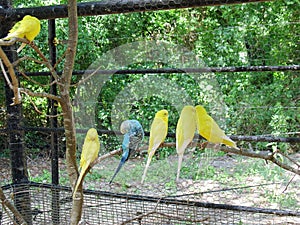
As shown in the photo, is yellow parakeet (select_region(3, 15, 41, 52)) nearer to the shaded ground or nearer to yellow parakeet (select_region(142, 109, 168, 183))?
yellow parakeet (select_region(142, 109, 168, 183))

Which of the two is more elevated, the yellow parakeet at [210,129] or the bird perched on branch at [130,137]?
the yellow parakeet at [210,129]

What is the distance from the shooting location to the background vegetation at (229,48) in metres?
3.09

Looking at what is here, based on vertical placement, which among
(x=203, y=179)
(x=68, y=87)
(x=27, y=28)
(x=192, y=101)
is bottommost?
(x=203, y=179)

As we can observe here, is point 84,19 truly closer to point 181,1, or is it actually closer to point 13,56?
point 13,56

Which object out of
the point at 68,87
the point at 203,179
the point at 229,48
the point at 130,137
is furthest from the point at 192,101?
the point at 68,87

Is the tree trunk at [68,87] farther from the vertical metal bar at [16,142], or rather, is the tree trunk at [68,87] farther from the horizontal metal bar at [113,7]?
the vertical metal bar at [16,142]

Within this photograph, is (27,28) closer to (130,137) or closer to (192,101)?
(130,137)

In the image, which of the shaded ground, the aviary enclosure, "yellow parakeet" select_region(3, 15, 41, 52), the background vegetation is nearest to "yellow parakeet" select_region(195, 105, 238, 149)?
"yellow parakeet" select_region(3, 15, 41, 52)

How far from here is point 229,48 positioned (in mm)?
3422

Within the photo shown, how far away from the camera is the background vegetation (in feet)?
10.2

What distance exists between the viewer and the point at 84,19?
317cm

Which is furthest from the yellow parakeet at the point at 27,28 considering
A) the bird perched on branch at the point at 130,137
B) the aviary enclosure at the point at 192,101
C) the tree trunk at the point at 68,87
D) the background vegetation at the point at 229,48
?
the background vegetation at the point at 229,48

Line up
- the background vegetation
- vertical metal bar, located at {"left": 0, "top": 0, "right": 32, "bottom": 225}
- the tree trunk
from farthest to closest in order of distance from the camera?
1. the background vegetation
2. vertical metal bar, located at {"left": 0, "top": 0, "right": 32, "bottom": 225}
3. the tree trunk

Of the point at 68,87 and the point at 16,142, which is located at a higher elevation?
the point at 68,87
